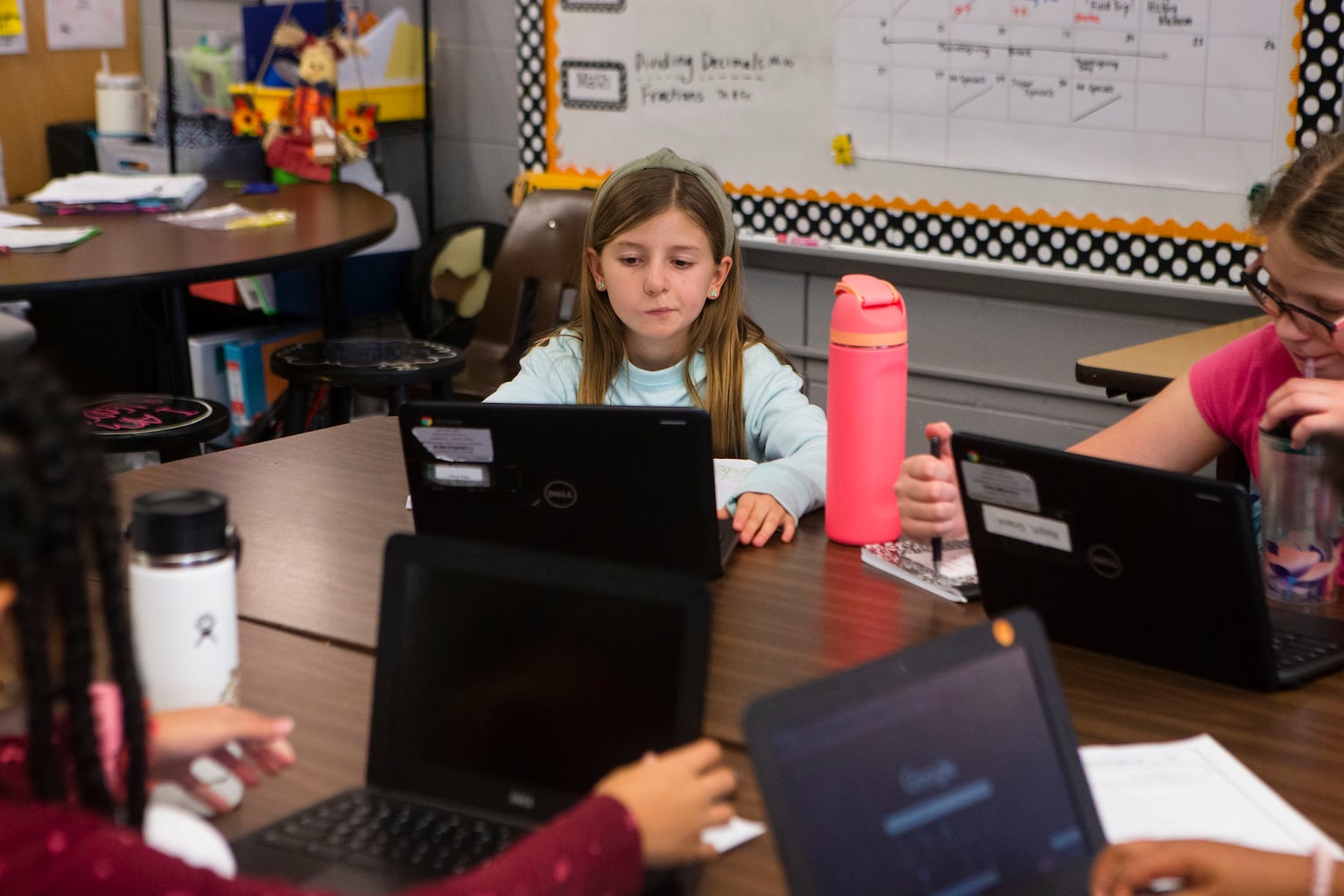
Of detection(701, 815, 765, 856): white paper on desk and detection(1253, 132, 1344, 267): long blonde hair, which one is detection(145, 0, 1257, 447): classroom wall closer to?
detection(1253, 132, 1344, 267): long blonde hair

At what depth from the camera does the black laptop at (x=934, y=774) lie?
0.72 meters

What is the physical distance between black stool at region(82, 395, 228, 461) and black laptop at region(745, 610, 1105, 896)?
1978mm

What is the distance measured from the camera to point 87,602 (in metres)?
0.68

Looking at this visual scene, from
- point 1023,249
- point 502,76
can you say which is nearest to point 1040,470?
point 1023,249

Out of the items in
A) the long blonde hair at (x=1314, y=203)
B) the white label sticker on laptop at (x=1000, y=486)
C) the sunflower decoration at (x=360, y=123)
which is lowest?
the white label sticker on laptop at (x=1000, y=486)

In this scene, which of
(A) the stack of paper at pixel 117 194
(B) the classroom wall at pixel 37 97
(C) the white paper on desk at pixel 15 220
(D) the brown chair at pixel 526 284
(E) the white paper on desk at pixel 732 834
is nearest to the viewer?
(E) the white paper on desk at pixel 732 834

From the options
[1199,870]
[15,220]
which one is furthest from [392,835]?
[15,220]

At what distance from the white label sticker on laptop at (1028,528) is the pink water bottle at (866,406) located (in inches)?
8.9

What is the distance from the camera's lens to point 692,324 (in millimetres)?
2004

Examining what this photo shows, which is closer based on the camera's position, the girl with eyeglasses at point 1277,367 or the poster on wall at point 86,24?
the girl with eyeglasses at point 1277,367

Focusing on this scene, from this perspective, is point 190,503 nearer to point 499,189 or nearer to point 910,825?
point 910,825

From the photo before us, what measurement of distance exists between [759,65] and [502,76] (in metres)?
0.92

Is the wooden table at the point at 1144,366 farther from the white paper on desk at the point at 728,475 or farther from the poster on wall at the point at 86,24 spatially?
the poster on wall at the point at 86,24

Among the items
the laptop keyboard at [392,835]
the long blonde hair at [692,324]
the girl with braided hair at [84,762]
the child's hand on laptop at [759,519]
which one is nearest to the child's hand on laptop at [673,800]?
the girl with braided hair at [84,762]
